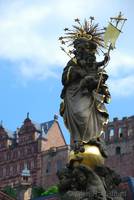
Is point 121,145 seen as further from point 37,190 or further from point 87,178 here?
point 87,178

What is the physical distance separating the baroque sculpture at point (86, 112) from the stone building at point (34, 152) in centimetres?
7870

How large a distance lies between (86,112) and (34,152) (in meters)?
83.6

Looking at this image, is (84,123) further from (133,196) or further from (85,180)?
(133,196)

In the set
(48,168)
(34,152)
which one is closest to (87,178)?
(48,168)

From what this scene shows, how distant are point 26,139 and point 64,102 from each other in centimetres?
8527

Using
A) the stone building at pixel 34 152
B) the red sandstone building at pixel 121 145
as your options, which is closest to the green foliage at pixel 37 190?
the stone building at pixel 34 152

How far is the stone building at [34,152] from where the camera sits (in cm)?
9120

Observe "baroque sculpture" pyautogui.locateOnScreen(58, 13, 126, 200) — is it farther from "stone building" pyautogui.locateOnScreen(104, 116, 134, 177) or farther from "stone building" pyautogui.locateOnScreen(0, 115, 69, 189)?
"stone building" pyautogui.locateOnScreen(0, 115, 69, 189)

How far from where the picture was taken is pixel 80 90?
10688 millimetres

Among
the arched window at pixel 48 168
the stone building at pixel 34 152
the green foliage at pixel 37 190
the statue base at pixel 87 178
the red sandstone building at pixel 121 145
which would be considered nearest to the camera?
the statue base at pixel 87 178

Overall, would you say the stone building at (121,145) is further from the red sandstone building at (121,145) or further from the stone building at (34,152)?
the stone building at (34,152)

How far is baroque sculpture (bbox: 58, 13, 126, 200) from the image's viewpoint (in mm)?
9758

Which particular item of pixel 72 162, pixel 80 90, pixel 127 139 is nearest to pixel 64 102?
pixel 80 90

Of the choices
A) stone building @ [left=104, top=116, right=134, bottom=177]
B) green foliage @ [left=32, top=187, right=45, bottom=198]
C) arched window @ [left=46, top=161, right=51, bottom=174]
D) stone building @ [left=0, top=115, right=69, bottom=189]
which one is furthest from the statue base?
arched window @ [left=46, top=161, right=51, bottom=174]
